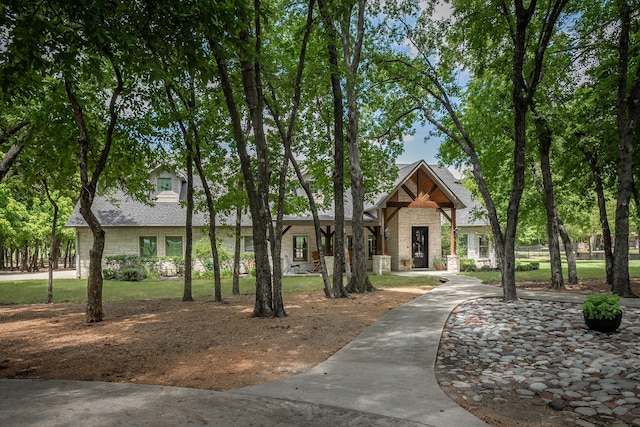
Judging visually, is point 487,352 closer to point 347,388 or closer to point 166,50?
point 347,388

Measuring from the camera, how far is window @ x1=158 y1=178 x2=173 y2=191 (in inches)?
1015

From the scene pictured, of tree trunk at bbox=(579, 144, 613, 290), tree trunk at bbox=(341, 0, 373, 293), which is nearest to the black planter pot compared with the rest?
tree trunk at bbox=(341, 0, 373, 293)

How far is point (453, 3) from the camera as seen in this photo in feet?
39.4

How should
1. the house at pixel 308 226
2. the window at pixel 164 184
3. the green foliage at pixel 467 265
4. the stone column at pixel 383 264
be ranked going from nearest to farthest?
the stone column at pixel 383 264 < the house at pixel 308 226 < the green foliage at pixel 467 265 < the window at pixel 164 184

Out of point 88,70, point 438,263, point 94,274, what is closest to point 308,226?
point 438,263

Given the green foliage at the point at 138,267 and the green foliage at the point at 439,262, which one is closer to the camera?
the green foliage at the point at 138,267

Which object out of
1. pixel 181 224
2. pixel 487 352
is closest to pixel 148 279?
pixel 181 224

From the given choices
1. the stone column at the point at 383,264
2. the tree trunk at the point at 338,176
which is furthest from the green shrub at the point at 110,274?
the tree trunk at the point at 338,176

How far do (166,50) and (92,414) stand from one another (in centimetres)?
512

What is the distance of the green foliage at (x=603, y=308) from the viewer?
758 cm

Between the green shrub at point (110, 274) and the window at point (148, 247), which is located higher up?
the window at point (148, 247)

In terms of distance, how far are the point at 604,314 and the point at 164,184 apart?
23852mm

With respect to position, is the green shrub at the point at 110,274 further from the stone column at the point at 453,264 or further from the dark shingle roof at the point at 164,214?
the stone column at the point at 453,264

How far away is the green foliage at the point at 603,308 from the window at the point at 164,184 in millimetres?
23342
